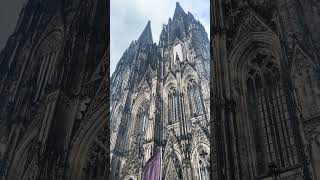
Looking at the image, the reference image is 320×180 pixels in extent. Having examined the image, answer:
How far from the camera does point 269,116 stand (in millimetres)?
12797

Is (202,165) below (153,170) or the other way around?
the other way around

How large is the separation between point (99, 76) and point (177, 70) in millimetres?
21621

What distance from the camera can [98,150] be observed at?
16.7 metres

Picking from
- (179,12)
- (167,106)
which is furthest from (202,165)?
(179,12)

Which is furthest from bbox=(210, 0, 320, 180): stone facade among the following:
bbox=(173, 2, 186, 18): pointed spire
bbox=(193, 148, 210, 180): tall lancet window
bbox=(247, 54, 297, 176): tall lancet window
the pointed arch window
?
bbox=(173, 2, 186, 18): pointed spire

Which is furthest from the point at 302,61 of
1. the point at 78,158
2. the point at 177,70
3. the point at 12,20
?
the point at 177,70

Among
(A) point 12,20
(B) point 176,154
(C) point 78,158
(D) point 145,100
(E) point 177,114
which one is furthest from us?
(D) point 145,100

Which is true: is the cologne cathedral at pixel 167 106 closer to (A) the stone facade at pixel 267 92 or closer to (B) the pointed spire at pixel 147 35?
(B) the pointed spire at pixel 147 35

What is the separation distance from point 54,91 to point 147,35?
3631 cm

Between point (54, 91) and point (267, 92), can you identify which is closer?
point (267, 92)

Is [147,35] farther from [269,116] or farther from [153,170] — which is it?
[269,116]

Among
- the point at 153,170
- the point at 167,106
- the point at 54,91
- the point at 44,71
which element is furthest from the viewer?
the point at 167,106

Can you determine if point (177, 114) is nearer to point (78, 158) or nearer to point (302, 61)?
point (78, 158)

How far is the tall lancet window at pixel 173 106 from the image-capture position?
116ft
